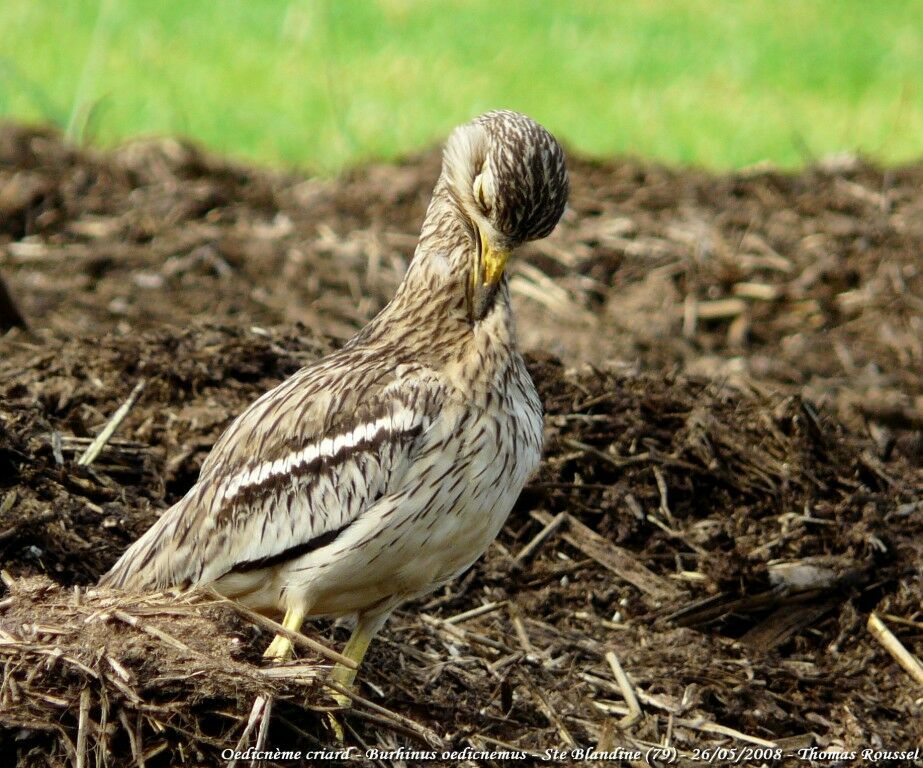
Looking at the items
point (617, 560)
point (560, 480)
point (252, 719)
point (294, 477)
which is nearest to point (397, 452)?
point (294, 477)

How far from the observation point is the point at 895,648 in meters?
5.60

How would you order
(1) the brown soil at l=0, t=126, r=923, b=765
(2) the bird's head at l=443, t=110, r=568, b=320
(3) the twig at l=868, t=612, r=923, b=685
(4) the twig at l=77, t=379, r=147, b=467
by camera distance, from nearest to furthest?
(1) the brown soil at l=0, t=126, r=923, b=765 < (2) the bird's head at l=443, t=110, r=568, b=320 < (3) the twig at l=868, t=612, r=923, b=685 < (4) the twig at l=77, t=379, r=147, b=467

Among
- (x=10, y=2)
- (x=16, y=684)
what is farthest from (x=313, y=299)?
(x=10, y=2)

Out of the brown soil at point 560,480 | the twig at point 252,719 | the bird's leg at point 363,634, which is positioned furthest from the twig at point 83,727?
the bird's leg at point 363,634

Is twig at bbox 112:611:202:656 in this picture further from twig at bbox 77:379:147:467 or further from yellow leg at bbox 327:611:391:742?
twig at bbox 77:379:147:467

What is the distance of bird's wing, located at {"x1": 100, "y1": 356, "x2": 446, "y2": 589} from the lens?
4.69 meters

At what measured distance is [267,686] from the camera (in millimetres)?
4125

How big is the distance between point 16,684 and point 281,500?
1.05m

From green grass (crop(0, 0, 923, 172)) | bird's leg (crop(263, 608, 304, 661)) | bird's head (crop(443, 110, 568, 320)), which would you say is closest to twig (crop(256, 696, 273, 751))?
bird's leg (crop(263, 608, 304, 661))

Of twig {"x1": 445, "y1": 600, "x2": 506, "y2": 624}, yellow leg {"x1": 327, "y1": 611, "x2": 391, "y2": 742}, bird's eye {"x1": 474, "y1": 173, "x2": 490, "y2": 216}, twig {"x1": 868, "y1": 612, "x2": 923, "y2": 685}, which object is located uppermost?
bird's eye {"x1": 474, "y1": 173, "x2": 490, "y2": 216}

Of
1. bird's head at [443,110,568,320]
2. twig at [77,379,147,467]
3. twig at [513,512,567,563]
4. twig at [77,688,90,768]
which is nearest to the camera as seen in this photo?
twig at [77,688,90,768]

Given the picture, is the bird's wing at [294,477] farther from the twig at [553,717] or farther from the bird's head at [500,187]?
the twig at [553,717]

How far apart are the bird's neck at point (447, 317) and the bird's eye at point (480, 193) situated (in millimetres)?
183

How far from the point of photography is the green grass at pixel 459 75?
1222cm
